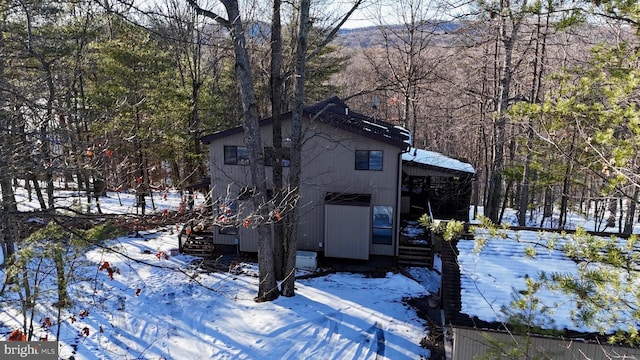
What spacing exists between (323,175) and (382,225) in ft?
8.76

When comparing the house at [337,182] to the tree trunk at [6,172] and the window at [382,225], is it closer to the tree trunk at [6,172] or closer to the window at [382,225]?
the window at [382,225]

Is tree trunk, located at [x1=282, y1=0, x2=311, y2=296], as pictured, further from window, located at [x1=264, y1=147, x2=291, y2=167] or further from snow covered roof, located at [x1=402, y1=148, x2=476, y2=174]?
snow covered roof, located at [x1=402, y1=148, x2=476, y2=174]

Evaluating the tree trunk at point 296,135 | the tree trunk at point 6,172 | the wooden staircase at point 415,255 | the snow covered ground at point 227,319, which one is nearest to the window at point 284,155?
the tree trunk at point 296,135

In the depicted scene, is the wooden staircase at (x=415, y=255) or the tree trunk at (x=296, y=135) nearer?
the tree trunk at (x=296, y=135)

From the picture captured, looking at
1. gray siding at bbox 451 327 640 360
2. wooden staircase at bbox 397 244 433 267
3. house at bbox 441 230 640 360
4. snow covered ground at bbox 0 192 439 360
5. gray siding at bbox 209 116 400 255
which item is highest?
gray siding at bbox 209 116 400 255

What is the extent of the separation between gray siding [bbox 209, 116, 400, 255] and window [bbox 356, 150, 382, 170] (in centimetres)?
14

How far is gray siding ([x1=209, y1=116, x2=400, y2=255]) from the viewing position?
13328mm

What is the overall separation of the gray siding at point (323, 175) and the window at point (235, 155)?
0.15 m

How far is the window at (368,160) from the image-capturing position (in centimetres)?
1338

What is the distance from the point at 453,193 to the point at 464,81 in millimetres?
6084

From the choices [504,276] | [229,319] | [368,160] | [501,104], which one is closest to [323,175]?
[368,160]

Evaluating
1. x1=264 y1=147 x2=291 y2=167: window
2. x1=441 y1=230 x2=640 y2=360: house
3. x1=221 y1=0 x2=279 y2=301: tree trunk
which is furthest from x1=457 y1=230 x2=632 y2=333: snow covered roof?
x1=264 y1=147 x2=291 y2=167: window

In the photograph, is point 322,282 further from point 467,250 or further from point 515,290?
point 515,290

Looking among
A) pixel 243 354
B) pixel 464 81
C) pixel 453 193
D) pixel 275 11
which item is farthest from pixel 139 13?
pixel 464 81
